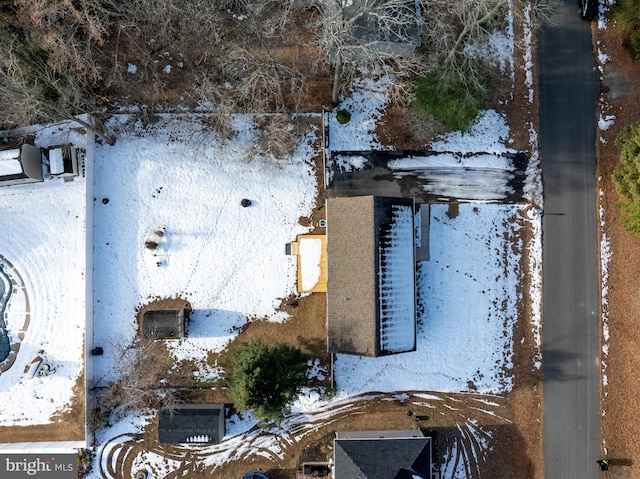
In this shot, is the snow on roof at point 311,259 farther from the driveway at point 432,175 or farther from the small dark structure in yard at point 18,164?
the small dark structure in yard at point 18,164

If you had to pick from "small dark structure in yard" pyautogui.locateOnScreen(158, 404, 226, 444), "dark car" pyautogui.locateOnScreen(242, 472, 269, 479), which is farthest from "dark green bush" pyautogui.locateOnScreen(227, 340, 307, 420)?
"dark car" pyautogui.locateOnScreen(242, 472, 269, 479)

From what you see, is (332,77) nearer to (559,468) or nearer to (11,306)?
(11,306)

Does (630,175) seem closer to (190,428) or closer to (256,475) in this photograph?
(256,475)

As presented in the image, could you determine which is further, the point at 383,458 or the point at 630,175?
the point at 383,458

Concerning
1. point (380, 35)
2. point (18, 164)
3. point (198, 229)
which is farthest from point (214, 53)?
point (18, 164)

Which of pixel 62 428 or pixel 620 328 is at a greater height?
pixel 620 328

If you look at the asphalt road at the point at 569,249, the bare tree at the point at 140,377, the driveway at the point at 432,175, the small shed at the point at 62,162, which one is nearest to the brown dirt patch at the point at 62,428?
the bare tree at the point at 140,377
